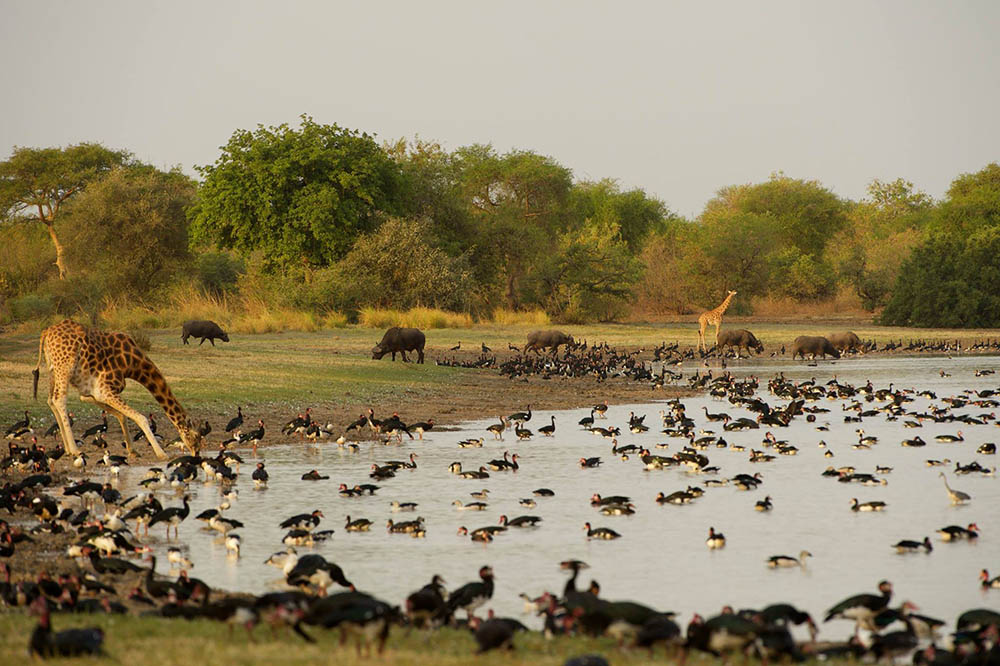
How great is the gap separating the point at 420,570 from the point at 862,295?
213 feet

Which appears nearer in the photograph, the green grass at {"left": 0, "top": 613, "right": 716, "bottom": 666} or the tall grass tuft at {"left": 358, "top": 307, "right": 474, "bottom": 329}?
the green grass at {"left": 0, "top": 613, "right": 716, "bottom": 666}

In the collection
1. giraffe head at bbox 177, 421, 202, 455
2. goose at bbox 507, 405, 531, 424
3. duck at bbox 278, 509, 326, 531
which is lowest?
duck at bbox 278, 509, 326, 531

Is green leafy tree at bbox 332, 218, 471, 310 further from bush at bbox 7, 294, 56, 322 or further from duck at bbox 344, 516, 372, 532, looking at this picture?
duck at bbox 344, 516, 372, 532

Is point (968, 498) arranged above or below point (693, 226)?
below

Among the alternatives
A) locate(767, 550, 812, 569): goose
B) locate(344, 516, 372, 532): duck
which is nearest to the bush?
locate(344, 516, 372, 532): duck

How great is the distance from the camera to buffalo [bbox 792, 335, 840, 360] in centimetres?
4656

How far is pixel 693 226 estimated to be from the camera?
81.9 m

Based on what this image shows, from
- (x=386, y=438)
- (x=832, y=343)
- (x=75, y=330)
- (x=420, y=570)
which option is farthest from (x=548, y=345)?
(x=420, y=570)

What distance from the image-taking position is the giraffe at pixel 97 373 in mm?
17969

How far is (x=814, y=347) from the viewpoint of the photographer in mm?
46625

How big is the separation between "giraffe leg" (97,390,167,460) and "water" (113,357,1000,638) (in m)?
0.57

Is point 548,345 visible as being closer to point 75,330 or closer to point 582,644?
point 75,330

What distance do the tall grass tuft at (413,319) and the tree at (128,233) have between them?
625 inches

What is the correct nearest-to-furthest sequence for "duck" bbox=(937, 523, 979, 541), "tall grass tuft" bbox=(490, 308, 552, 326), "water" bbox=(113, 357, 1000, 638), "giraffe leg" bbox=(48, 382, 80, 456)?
1. "water" bbox=(113, 357, 1000, 638)
2. "duck" bbox=(937, 523, 979, 541)
3. "giraffe leg" bbox=(48, 382, 80, 456)
4. "tall grass tuft" bbox=(490, 308, 552, 326)
